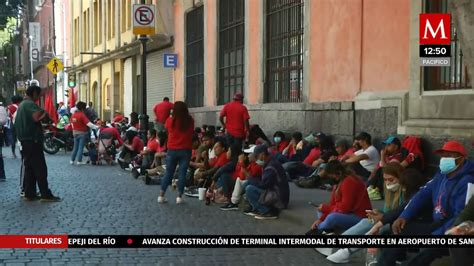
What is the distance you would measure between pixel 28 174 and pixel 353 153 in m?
5.40

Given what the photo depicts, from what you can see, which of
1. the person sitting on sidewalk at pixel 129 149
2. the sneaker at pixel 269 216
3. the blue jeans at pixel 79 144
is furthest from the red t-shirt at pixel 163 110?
the sneaker at pixel 269 216

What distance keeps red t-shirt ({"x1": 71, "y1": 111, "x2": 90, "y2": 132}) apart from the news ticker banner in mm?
12245

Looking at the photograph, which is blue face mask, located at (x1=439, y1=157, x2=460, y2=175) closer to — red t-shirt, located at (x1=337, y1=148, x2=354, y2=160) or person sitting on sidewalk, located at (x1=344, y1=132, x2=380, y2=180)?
person sitting on sidewalk, located at (x1=344, y1=132, x2=380, y2=180)

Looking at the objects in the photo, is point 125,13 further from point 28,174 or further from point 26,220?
point 26,220

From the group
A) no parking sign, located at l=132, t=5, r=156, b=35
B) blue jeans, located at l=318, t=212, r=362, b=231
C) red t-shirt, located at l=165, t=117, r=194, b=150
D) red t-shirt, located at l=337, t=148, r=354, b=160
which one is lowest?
blue jeans, located at l=318, t=212, r=362, b=231

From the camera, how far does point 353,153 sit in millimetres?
11219

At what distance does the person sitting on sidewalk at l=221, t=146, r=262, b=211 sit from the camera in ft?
31.7

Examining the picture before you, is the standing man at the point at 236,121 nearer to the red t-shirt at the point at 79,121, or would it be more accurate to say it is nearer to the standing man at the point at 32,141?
the standing man at the point at 32,141

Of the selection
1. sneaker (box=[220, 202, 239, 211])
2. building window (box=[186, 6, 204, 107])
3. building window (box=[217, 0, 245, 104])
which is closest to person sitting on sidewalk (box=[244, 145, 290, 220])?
sneaker (box=[220, 202, 239, 211])

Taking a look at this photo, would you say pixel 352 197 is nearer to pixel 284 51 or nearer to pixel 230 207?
pixel 230 207

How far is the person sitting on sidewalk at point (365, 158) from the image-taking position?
35.2ft

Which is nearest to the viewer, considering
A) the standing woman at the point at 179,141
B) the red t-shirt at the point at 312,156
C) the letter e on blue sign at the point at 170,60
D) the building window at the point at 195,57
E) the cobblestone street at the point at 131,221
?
the cobblestone street at the point at 131,221

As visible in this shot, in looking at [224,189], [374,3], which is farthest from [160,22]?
[224,189]

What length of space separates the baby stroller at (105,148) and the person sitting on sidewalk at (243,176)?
27.2 feet
